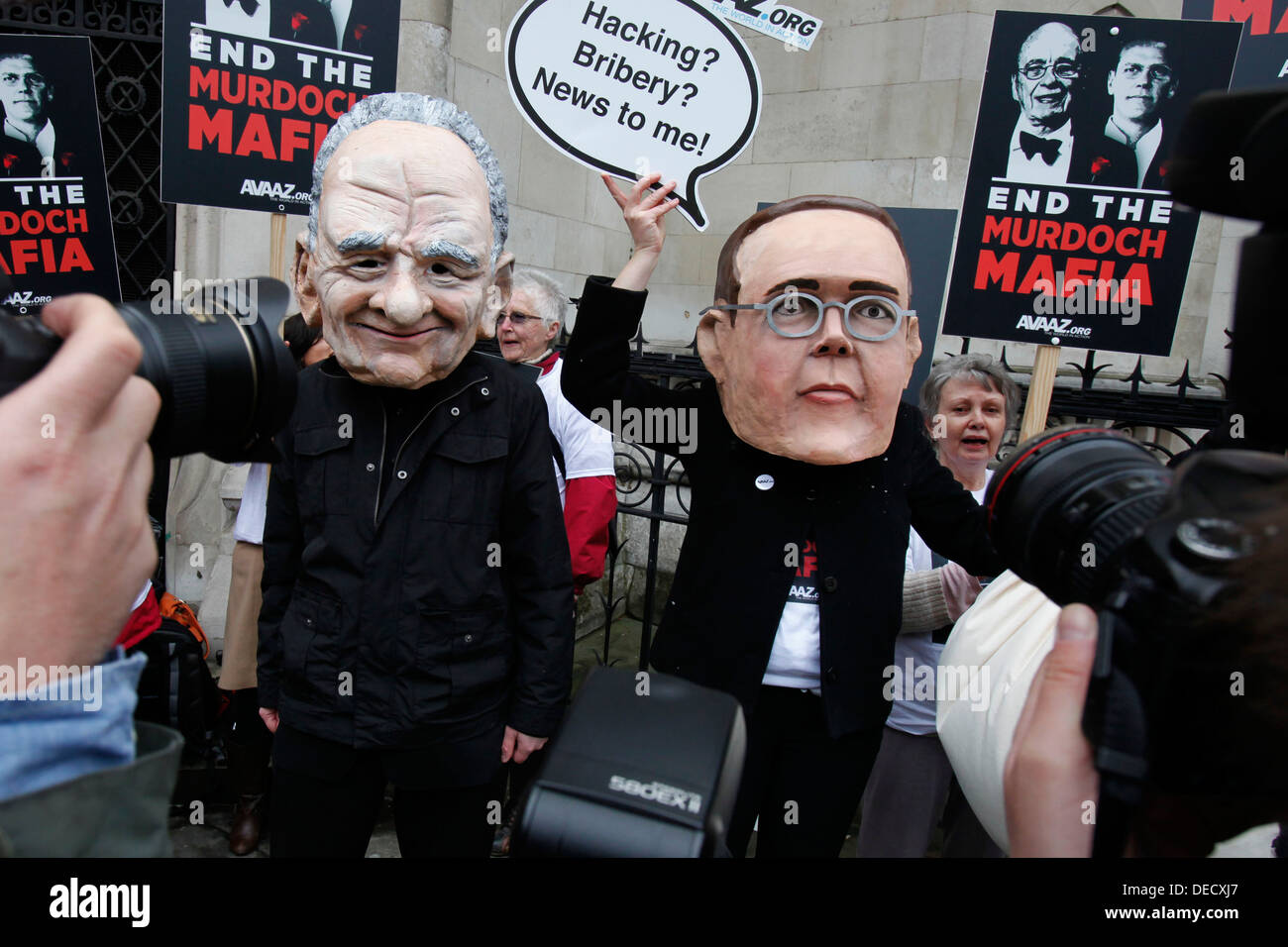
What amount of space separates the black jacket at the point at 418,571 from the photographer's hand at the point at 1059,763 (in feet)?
4.47

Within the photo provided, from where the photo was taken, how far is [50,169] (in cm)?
326

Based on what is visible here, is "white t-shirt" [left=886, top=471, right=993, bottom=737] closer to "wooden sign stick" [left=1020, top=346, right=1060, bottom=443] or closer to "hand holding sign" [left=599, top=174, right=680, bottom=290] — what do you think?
"wooden sign stick" [left=1020, top=346, right=1060, bottom=443]

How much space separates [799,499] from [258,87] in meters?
2.77

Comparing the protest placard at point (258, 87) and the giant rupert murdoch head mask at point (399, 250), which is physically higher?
the protest placard at point (258, 87)

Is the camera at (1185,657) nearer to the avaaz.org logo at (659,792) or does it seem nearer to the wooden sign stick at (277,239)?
the avaaz.org logo at (659,792)

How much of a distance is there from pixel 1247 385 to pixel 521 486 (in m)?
1.53

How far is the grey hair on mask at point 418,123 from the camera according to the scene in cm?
199

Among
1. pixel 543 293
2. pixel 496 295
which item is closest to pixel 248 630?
pixel 496 295

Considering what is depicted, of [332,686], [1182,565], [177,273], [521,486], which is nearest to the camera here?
[1182,565]

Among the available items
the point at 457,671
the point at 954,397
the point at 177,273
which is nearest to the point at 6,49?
the point at 177,273

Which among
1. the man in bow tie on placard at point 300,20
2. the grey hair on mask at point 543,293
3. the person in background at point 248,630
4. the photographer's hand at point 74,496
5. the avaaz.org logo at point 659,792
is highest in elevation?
the man in bow tie on placard at point 300,20

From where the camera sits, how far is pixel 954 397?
2.81m

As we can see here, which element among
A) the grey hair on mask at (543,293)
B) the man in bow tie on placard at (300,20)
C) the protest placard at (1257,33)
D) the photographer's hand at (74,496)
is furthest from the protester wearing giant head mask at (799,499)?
the protest placard at (1257,33)

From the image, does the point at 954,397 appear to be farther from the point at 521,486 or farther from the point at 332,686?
the point at 332,686
